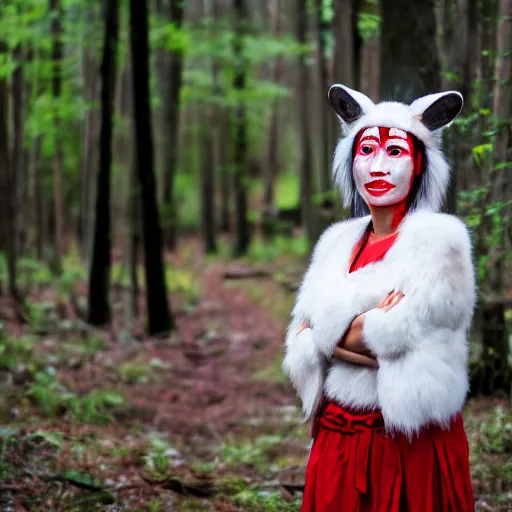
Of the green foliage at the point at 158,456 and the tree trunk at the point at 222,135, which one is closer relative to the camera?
the green foliage at the point at 158,456

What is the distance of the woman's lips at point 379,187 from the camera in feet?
10.3

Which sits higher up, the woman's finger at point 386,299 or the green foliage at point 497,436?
the woman's finger at point 386,299

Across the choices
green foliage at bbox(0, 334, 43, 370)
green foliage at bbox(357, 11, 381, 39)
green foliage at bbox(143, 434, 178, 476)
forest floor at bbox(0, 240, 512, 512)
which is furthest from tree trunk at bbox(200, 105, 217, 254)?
green foliage at bbox(143, 434, 178, 476)

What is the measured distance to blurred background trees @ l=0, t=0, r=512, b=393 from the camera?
6.08m

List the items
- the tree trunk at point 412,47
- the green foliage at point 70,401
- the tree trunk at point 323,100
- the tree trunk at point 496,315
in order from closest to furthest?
1. the tree trunk at point 412,47
2. the tree trunk at point 496,315
3. the green foliage at point 70,401
4. the tree trunk at point 323,100

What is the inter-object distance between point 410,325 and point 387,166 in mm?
706

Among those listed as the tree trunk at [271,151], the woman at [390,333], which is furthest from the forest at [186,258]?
the woman at [390,333]

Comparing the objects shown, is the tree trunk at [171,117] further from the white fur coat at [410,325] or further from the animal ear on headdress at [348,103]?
the white fur coat at [410,325]

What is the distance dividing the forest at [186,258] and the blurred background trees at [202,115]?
0.04m

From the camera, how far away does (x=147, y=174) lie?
39.9ft

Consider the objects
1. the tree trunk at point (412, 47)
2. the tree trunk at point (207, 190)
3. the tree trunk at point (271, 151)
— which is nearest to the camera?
the tree trunk at point (412, 47)

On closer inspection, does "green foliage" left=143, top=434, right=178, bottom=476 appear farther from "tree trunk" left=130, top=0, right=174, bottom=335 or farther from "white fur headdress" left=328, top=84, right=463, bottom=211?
"tree trunk" left=130, top=0, right=174, bottom=335

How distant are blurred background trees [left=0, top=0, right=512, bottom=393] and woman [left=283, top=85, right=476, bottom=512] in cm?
148

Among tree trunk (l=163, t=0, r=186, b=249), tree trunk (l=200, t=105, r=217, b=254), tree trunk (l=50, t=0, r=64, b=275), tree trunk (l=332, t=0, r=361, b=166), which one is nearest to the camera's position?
tree trunk (l=332, t=0, r=361, b=166)
